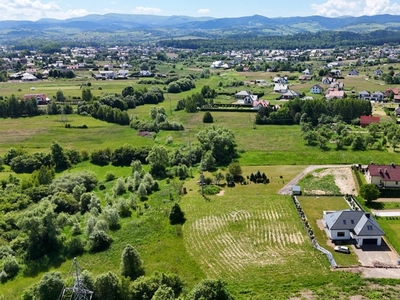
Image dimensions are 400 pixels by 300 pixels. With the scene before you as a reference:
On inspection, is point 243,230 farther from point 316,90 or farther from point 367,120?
point 316,90

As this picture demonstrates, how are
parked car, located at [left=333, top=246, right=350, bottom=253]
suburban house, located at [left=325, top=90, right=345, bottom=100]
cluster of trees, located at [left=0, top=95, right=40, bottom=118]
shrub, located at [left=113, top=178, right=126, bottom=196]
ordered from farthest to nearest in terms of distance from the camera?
1. suburban house, located at [left=325, top=90, right=345, bottom=100]
2. cluster of trees, located at [left=0, top=95, right=40, bottom=118]
3. shrub, located at [left=113, top=178, right=126, bottom=196]
4. parked car, located at [left=333, top=246, right=350, bottom=253]

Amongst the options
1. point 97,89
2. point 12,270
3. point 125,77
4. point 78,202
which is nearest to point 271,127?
point 78,202

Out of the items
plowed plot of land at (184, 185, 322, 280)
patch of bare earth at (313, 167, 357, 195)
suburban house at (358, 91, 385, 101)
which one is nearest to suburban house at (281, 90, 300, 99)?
suburban house at (358, 91, 385, 101)

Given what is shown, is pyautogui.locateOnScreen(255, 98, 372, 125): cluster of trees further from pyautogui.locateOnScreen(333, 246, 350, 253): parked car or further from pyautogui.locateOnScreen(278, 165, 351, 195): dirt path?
pyautogui.locateOnScreen(333, 246, 350, 253): parked car

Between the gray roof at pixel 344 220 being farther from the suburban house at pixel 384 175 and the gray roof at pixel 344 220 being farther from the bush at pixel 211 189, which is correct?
the bush at pixel 211 189

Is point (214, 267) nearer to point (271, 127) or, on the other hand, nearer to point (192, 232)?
point (192, 232)

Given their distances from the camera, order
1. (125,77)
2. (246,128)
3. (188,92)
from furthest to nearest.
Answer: (125,77) → (188,92) → (246,128)
